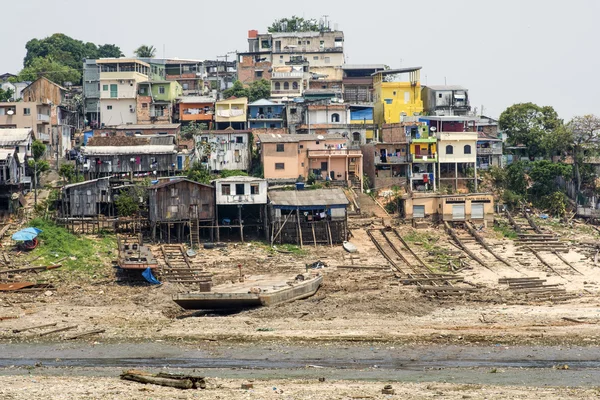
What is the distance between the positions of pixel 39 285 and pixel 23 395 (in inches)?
844

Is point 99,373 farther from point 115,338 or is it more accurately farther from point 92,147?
point 92,147

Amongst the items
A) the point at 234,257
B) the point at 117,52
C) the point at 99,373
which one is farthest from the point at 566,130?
the point at 117,52

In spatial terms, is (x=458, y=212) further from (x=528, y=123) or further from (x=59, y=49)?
(x=59, y=49)

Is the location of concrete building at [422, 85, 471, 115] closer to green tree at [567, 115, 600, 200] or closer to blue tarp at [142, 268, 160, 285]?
green tree at [567, 115, 600, 200]

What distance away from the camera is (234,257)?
6119cm

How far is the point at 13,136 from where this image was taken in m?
72.1

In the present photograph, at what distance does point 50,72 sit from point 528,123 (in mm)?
46491

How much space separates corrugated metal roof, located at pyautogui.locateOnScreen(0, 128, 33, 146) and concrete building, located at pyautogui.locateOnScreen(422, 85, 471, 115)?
111ft

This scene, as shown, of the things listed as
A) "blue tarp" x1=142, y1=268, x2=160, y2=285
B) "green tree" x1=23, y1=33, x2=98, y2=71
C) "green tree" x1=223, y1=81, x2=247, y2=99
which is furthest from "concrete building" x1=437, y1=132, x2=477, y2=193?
"green tree" x1=23, y1=33, x2=98, y2=71

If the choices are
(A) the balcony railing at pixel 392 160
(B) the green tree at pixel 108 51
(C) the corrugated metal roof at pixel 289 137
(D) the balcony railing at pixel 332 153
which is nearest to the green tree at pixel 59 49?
(B) the green tree at pixel 108 51

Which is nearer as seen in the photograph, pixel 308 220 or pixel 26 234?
pixel 26 234

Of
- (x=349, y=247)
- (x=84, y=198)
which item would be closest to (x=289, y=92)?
(x=84, y=198)

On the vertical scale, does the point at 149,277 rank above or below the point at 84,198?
below

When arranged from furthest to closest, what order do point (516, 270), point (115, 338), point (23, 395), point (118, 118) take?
point (118, 118), point (516, 270), point (115, 338), point (23, 395)
